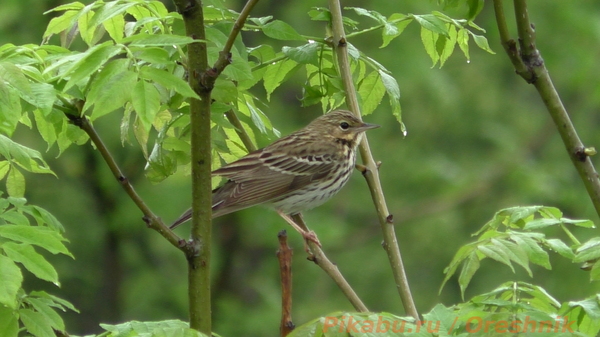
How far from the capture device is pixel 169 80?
2693 mm

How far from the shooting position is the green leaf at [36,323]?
9.91 ft

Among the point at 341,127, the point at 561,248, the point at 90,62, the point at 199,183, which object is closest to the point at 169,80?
the point at 90,62

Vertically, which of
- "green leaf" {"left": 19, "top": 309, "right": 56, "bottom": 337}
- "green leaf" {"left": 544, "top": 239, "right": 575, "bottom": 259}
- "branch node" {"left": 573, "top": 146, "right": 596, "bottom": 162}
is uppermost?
"branch node" {"left": 573, "top": 146, "right": 596, "bottom": 162}

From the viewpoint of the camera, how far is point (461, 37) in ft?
14.3

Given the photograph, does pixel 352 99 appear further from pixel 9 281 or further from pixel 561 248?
pixel 9 281

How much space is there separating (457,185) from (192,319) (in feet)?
47.1

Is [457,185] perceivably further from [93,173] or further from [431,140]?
[93,173]

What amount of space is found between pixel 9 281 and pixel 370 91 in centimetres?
242

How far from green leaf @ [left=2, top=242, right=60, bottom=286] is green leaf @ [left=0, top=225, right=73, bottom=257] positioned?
0.02 metres

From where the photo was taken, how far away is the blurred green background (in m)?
15.9

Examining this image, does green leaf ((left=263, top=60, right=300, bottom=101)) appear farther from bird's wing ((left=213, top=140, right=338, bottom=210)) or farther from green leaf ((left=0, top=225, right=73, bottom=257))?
bird's wing ((left=213, top=140, right=338, bottom=210))

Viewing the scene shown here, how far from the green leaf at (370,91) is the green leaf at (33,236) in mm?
2113

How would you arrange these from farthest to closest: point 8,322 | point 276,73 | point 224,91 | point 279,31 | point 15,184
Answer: point 276,73
point 15,184
point 279,31
point 224,91
point 8,322

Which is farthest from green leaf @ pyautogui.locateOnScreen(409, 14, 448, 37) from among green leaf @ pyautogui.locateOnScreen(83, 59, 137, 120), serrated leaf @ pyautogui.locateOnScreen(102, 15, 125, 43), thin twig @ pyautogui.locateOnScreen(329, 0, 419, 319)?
green leaf @ pyautogui.locateOnScreen(83, 59, 137, 120)
